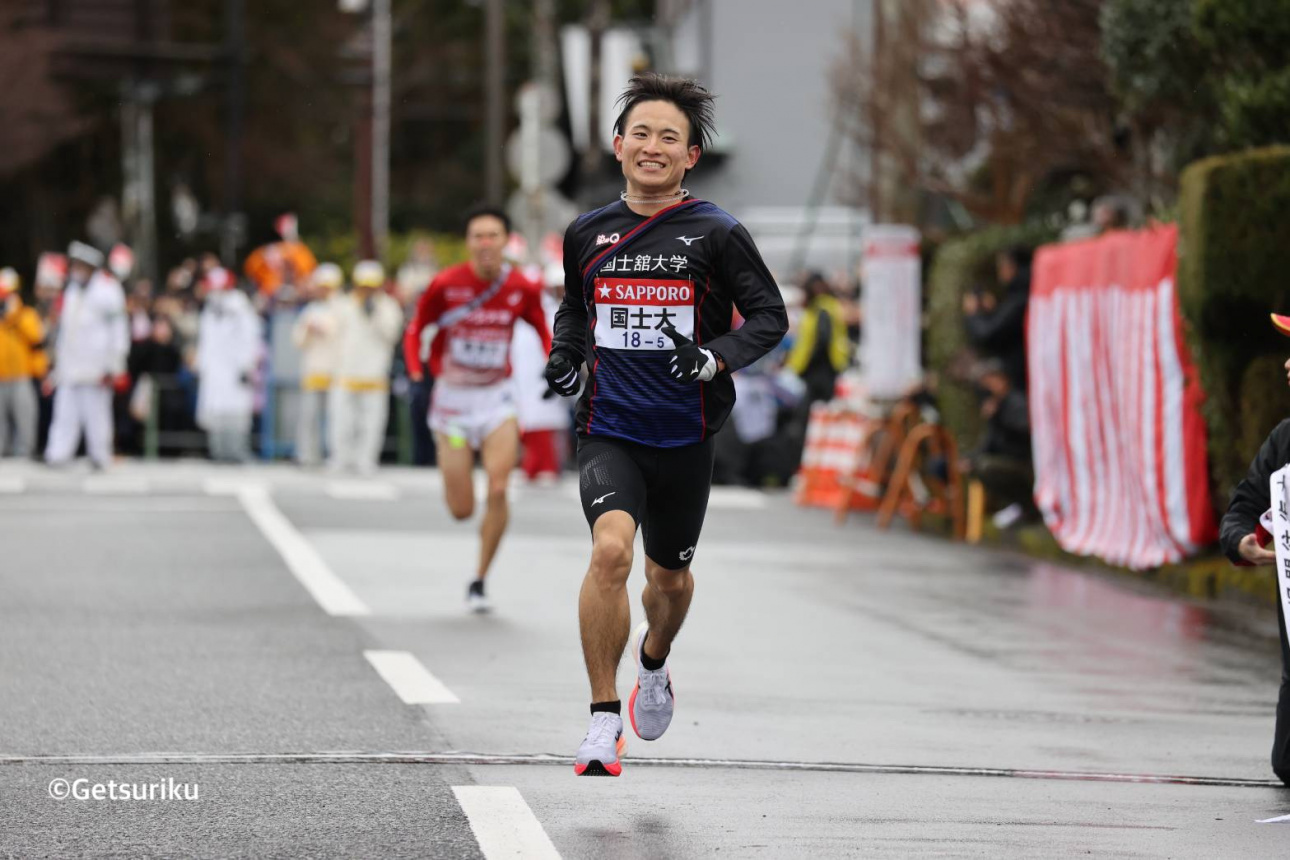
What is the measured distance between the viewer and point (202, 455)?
29688 millimetres

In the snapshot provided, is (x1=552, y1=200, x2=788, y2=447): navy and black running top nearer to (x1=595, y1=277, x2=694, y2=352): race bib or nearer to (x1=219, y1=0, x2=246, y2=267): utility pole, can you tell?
(x1=595, y1=277, x2=694, y2=352): race bib

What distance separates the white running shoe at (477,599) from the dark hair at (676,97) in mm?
5182

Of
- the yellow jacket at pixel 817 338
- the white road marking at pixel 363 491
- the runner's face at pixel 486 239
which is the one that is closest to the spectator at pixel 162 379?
the white road marking at pixel 363 491

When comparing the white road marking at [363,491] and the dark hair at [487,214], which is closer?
the dark hair at [487,214]

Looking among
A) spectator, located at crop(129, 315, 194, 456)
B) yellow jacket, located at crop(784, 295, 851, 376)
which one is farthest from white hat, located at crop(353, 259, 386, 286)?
yellow jacket, located at crop(784, 295, 851, 376)

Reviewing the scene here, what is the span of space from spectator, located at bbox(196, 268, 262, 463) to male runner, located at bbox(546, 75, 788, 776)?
64.5 ft

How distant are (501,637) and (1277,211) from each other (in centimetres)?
456

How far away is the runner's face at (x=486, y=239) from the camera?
42.5 ft

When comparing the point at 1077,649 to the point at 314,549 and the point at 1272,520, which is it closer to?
the point at 1272,520

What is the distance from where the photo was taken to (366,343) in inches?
1040

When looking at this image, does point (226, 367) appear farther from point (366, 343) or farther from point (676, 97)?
point (676, 97)

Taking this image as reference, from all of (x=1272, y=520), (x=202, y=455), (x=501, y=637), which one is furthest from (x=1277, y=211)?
(x=202, y=455)

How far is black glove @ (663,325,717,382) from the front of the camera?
7.45 metres

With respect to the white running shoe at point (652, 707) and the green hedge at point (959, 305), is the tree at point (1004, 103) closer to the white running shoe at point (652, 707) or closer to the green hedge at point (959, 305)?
the green hedge at point (959, 305)
